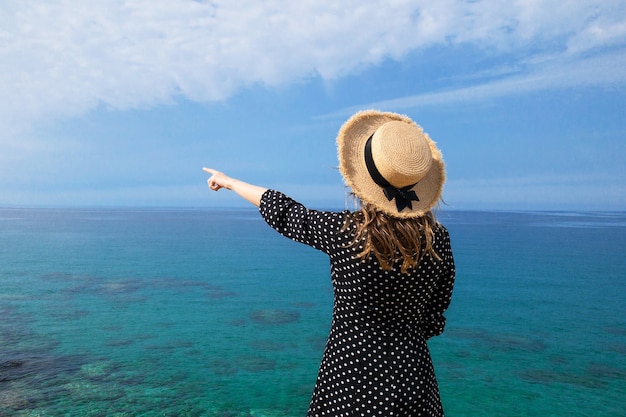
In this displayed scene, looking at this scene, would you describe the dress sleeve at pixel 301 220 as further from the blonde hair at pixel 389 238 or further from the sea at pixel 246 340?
the sea at pixel 246 340

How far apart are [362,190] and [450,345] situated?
15074 millimetres

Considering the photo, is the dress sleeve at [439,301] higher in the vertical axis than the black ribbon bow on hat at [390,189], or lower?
lower

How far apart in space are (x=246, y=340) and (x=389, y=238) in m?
14.8

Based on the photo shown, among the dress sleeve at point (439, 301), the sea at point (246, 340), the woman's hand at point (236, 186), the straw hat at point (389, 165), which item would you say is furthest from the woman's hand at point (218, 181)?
the sea at point (246, 340)

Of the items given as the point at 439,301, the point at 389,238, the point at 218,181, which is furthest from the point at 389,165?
the point at 218,181

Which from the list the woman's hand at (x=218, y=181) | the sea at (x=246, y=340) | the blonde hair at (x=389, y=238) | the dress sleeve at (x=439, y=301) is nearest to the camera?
the blonde hair at (x=389, y=238)

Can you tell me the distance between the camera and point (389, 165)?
6.40 feet

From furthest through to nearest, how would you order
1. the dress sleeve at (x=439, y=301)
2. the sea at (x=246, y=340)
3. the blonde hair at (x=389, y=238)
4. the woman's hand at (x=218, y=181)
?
the sea at (x=246, y=340), the woman's hand at (x=218, y=181), the dress sleeve at (x=439, y=301), the blonde hair at (x=389, y=238)

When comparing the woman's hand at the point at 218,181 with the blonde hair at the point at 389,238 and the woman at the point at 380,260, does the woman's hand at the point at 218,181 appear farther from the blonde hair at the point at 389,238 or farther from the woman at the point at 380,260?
the blonde hair at the point at 389,238

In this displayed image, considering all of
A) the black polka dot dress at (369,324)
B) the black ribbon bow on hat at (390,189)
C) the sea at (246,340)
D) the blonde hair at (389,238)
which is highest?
the black ribbon bow on hat at (390,189)

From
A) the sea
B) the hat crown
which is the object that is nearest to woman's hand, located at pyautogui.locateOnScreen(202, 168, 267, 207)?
the hat crown

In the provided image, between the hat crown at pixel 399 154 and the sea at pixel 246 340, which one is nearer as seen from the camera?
the hat crown at pixel 399 154

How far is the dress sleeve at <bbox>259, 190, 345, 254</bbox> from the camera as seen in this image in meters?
2.00

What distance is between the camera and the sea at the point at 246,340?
1071 centimetres
